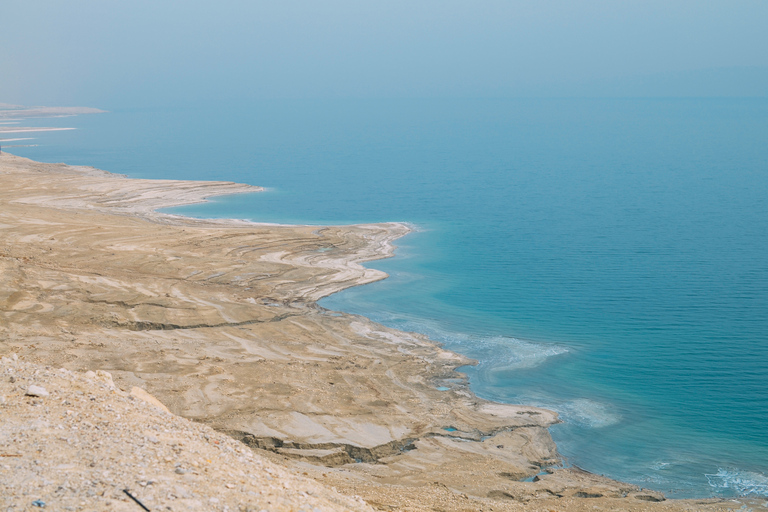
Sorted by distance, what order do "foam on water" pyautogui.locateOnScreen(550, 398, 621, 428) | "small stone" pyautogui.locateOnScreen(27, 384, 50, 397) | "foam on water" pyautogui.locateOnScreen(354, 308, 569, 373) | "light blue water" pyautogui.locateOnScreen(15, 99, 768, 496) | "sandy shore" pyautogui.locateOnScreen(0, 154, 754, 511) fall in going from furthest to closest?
"foam on water" pyautogui.locateOnScreen(354, 308, 569, 373), "foam on water" pyautogui.locateOnScreen(550, 398, 621, 428), "light blue water" pyautogui.locateOnScreen(15, 99, 768, 496), "sandy shore" pyautogui.locateOnScreen(0, 154, 754, 511), "small stone" pyautogui.locateOnScreen(27, 384, 50, 397)

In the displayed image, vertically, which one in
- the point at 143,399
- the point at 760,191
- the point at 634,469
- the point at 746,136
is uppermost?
the point at 746,136

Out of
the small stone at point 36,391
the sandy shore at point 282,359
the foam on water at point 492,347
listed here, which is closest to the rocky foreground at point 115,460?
the small stone at point 36,391

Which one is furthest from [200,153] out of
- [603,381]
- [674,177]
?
[603,381]

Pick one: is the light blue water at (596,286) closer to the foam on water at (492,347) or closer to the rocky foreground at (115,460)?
the foam on water at (492,347)

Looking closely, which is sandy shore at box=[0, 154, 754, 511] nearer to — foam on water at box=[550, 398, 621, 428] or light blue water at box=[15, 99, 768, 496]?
foam on water at box=[550, 398, 621, 428]

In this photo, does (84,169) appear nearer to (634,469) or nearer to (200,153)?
(200,153)

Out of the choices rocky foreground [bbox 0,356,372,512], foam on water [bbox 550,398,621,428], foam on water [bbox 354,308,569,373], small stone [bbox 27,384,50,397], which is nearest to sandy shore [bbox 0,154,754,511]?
foam on water [bbox 550,398,621,428]

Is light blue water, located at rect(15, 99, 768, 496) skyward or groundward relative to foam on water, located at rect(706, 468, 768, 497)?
skyward
